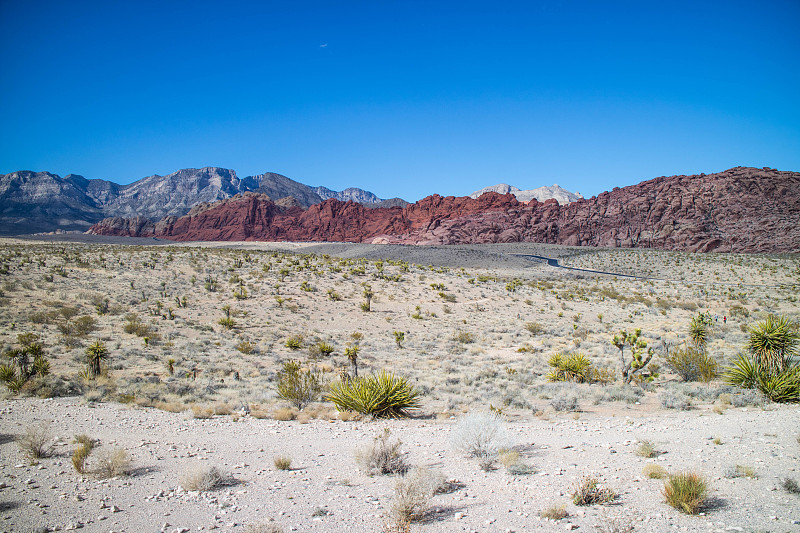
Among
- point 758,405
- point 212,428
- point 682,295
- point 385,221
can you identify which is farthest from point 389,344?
point 385,221

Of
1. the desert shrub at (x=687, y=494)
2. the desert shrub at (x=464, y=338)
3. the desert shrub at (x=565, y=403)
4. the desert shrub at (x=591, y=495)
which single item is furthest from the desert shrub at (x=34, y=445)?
the desert shrub at (x=464, y=338)

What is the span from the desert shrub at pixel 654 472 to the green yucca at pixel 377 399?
14.7ft

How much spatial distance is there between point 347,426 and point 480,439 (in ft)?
9.02

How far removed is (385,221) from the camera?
124000 mm

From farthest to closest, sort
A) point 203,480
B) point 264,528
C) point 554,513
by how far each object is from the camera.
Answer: point 203,480
point 554,513
point 264,528

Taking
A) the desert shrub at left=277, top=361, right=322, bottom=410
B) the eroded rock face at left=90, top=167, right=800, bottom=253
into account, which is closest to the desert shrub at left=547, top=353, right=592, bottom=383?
the desert shrub at left=277, top=361, right=322, bottom=410

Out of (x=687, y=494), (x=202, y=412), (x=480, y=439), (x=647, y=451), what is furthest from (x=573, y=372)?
(x=202, y=412)

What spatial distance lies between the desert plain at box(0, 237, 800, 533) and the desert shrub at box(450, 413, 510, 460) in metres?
0.09

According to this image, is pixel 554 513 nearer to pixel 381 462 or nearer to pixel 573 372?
pixel 381 462

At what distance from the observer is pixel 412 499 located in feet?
14.0

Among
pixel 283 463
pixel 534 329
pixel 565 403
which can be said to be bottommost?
pixel 534 329

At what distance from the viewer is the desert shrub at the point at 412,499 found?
4.21 m

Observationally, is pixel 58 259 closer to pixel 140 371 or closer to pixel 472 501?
pixel 140 371

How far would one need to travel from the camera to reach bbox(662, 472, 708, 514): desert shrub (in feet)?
13.9
